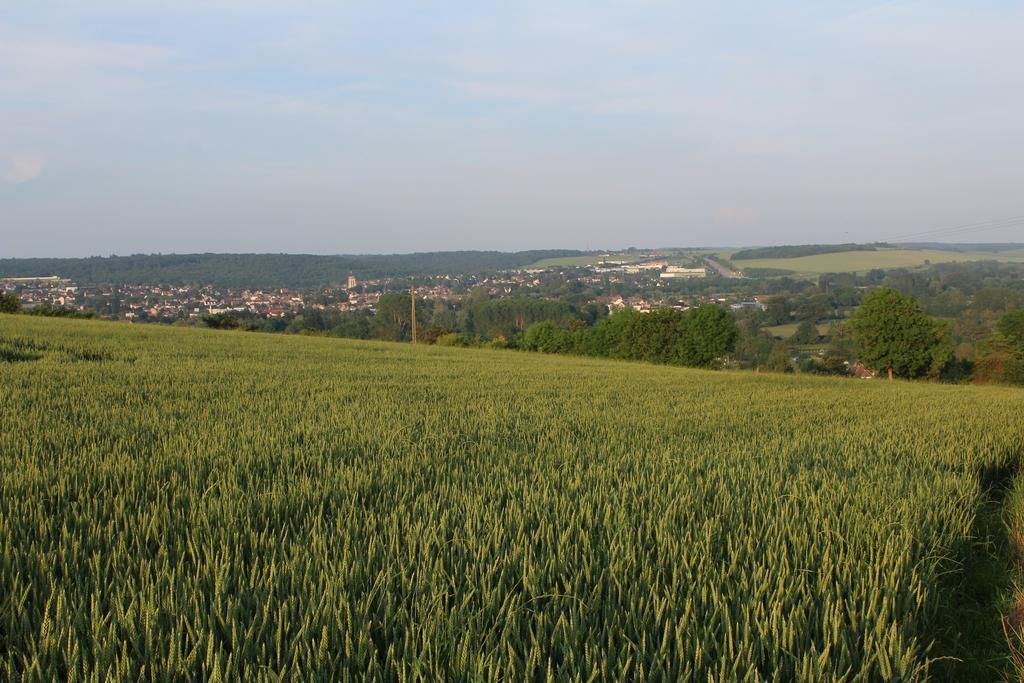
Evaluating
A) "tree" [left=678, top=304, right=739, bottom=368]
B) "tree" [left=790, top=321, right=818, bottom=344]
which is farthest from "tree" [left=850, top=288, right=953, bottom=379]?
"tree" [left=790, top=321, right=818, bottom=344]

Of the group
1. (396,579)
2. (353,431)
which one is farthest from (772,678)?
(353,431)

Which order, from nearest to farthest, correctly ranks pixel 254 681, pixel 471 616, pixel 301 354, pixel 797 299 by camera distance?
pixel 254 681 → pixel 471 616 → pixel 301 354 → pixel 797 299

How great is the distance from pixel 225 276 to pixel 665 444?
5737 inches

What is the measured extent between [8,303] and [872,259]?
528ft

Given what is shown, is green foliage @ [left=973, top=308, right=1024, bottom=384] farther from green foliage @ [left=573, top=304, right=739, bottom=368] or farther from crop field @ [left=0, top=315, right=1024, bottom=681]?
crop field @ [left=0, top=315, right=1024, bottom=681]

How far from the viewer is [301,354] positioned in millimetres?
22594

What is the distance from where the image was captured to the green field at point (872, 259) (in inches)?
5827

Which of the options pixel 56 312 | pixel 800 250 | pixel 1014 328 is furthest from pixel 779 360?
pixel 800 250

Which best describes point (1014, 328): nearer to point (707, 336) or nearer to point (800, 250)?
point (707, 336)

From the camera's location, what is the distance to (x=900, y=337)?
47281 millimetres

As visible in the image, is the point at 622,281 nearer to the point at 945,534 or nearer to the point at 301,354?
the point at 301,354

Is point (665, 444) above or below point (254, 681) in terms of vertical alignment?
below

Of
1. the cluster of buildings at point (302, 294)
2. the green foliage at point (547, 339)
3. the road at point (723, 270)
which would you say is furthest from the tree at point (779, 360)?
the road at point (723, 270)

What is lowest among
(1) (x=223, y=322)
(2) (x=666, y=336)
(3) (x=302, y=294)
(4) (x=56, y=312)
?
(2) (x=666, y=336)
